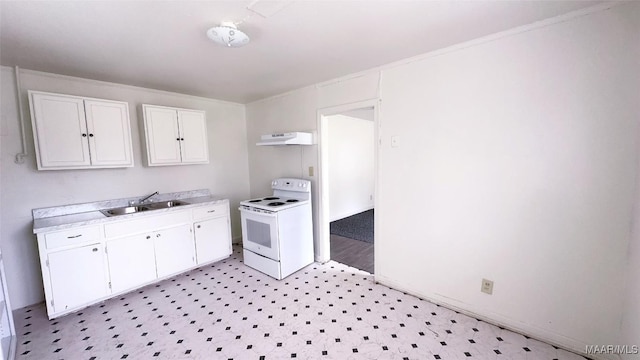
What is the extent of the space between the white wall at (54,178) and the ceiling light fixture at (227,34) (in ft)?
6.82

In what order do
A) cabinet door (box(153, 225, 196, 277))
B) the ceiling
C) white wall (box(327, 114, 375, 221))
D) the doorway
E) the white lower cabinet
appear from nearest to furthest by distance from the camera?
the ceiling → the white lower cabinet → cabinet door (box(153, 225, 196, 277)) → the doorway → white wall (box(327, 114, 375, 221))

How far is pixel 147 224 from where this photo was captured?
2.70m

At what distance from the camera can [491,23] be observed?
5.79ft

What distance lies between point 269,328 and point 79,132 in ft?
8.73

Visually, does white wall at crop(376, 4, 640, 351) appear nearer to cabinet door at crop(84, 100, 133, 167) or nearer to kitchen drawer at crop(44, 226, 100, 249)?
cabinet door at crop(84, 100, 133, 167)

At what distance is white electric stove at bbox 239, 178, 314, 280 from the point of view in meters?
2.90

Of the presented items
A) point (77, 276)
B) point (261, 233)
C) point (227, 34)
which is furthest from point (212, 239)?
point (227, 34)

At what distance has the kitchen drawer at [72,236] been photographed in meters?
2.16

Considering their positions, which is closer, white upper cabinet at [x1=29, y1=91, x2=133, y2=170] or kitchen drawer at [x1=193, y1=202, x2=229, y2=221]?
white upper cabinet at [x1=29, y1=91, x2=133, y2=170]

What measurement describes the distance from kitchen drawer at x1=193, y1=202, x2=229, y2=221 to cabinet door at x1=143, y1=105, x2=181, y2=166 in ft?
2.28

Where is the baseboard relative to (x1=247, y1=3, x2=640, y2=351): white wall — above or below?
below

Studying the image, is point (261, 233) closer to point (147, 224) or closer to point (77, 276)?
point (147, 224)

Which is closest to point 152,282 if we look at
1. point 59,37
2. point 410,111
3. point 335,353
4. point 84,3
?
point 335,353

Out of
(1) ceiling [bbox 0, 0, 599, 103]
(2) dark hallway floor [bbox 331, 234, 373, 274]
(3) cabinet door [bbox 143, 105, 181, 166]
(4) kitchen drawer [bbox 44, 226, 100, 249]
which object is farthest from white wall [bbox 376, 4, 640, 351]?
(4) kitchen drawer [bbox 44, 226, 100, 249]
